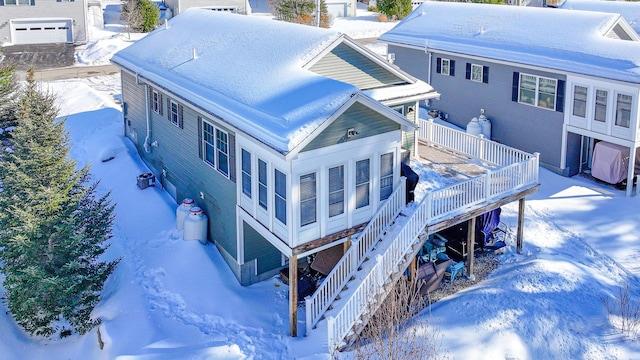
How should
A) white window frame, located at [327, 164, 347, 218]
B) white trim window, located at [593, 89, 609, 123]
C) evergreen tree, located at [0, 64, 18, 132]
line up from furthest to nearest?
evergreen tree, located at [0, 64, 18, 132] → white trim window, located at [593, 89, 609, 123] → white window frame, located at [327, 164, 347, 218]

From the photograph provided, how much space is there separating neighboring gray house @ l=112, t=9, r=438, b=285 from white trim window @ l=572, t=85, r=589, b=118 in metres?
6.49

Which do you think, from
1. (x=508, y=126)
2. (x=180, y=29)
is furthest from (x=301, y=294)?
(x=508, y=126)

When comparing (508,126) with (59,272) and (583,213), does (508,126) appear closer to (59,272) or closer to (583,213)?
(583,213)

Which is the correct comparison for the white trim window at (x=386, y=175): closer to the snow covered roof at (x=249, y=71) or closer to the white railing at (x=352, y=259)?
the white railing at (x=352, y=259)

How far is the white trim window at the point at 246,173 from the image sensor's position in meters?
14.0

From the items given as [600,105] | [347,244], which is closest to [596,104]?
[600,105]

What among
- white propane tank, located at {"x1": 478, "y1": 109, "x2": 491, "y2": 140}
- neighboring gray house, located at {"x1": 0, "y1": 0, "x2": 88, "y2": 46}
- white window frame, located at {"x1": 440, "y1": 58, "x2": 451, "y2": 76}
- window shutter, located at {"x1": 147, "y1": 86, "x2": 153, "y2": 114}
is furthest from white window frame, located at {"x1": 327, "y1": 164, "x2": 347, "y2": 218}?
neighboring gray house, located at {"x1": 0, "y1": 0, "x2": 88, "y2": 46}

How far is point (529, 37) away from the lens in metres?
23.8

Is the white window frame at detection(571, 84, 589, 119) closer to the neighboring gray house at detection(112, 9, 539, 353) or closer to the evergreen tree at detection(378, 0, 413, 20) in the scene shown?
the neighboring gray house at detection(112, 9, 539, 353)

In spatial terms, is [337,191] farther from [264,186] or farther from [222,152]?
[222,152]

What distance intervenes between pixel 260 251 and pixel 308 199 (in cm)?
305

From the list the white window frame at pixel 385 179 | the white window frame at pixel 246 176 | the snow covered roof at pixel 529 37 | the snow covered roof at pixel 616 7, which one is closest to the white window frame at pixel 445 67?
the snow covered roof at pixel 529 37

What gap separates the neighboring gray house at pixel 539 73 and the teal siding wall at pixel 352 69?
7818mm

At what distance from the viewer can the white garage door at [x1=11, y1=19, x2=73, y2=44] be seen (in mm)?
42781
